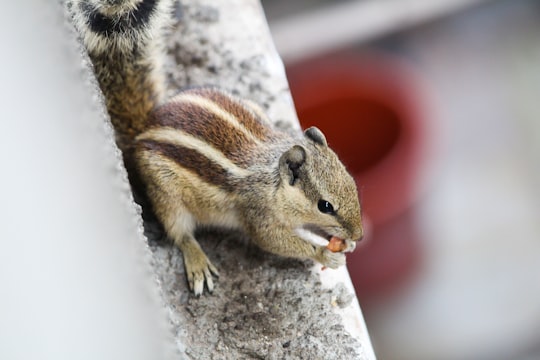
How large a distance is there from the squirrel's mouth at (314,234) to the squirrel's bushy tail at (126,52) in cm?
27

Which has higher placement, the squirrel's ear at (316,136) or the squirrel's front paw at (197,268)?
the squirrel's ear at (316,136)

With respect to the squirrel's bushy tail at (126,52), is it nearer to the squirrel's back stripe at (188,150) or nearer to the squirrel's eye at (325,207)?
the squirrel's back stripe at (188,150)

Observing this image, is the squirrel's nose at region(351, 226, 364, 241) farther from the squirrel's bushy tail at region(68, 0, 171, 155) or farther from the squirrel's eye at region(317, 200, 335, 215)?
the squirrel's bushy tail at region(68, 0, 171, 155)

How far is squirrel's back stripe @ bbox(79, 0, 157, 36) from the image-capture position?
0.97 metres

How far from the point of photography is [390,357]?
2.13 metres

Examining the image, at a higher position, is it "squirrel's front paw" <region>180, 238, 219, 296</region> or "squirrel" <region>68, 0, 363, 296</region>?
"squirrel" <region>68, 0, 363, 296</region>

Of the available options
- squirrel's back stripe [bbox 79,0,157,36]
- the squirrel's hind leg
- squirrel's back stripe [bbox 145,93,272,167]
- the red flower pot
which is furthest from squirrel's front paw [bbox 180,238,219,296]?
the red flower pot

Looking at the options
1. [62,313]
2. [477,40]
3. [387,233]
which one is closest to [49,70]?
[62,313]

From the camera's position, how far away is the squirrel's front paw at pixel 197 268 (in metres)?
1.06

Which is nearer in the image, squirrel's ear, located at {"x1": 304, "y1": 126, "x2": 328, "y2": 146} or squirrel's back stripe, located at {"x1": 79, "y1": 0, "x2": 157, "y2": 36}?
squirrel's back stripe, located at {"x1": 79, "y1": 0, "x2": 157, "y2": 36}

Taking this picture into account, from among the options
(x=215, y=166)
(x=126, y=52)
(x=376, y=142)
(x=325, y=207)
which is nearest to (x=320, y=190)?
(x=325, y=207)

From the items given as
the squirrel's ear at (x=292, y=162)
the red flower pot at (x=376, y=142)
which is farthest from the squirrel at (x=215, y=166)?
the red flower pot at (x=376, y=142)

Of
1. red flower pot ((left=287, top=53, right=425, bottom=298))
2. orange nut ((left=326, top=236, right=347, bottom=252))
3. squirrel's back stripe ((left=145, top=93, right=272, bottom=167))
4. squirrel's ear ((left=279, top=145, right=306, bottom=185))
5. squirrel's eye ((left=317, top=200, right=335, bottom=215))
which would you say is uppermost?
red flower pot ((left=287, top=53, right=425, bottom=298))

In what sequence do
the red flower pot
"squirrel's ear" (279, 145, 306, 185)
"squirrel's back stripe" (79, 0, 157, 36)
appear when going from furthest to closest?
the red flower pot < "squirrel's ear" (279, 145, 306, 185) < "squirrel's back stripe" (79, 0, 157, 36)
